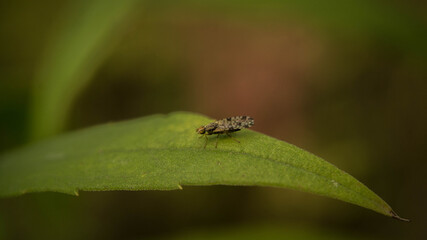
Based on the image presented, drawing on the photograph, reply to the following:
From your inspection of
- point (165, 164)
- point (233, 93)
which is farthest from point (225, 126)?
point (233, 93)

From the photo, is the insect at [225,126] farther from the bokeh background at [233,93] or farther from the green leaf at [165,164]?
the bokeh background at [233,93]

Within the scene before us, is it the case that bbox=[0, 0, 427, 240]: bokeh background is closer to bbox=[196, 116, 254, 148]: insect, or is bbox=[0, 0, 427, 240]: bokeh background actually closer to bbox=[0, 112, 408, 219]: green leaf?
bbox=[0, 112, 408, 219]: green leaf

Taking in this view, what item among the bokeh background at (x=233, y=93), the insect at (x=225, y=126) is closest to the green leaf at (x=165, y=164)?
the insect at (x=225, y=126)

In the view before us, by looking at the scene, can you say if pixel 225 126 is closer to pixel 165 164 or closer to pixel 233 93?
pixel 165 164

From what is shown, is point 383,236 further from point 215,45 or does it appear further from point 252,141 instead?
point 215,45

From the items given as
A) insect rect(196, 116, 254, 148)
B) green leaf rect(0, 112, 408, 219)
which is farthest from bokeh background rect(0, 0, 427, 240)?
insect rect(196, 116, 254, 148)

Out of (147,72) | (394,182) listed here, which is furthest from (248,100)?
(394,182)
